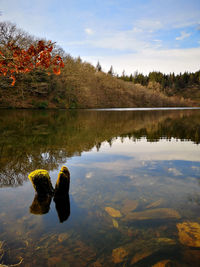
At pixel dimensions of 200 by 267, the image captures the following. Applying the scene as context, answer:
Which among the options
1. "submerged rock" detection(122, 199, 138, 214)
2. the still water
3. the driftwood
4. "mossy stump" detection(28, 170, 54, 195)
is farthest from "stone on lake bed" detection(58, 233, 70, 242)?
"mossy stump" detection(28, 170, 54, 195)

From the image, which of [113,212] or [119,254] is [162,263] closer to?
[119,254]

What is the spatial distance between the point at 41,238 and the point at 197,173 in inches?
279

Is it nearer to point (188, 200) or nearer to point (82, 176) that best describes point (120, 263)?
point (188, 200)

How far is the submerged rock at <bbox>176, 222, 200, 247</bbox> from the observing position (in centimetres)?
457

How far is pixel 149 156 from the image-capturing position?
12.3m

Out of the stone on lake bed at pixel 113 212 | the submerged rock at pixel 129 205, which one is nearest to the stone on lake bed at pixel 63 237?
the stone on lake bed at pixel 113 212

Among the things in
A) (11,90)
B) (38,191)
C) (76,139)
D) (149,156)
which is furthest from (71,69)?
(38,191)

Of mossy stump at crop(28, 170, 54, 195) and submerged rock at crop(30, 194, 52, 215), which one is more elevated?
mossy stump at crop(28, 170, 54, 195)

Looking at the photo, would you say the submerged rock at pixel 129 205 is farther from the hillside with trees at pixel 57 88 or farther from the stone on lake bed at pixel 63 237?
the hillside with trees at pixel 57 88

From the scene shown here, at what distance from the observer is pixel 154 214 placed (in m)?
5.68

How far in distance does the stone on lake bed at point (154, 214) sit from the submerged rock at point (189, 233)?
39cm

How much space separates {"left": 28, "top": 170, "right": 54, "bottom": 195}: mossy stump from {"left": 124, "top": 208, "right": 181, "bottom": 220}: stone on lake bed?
2701mm

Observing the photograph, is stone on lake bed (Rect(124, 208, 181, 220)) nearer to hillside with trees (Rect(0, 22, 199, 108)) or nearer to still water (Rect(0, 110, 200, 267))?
still water (Rect(0, 110, 200, 267))

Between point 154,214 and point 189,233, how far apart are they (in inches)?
40.5
